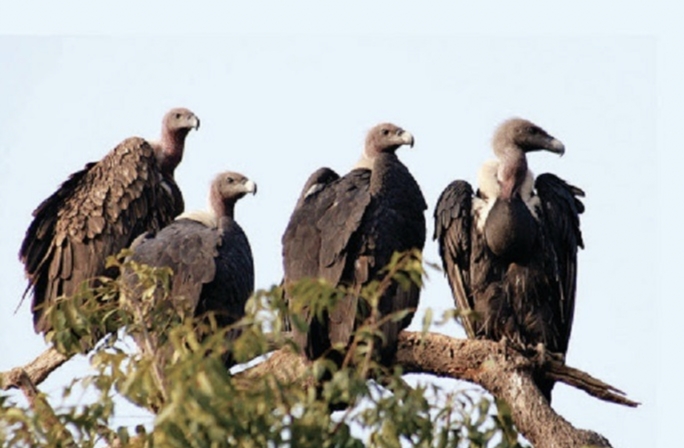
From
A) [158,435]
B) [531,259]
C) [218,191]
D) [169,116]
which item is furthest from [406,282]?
[169,116]

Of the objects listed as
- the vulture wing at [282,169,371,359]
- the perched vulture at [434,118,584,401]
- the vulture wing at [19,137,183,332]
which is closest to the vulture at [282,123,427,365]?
the vulture wing at [282,169,371,359]

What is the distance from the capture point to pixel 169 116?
1261 cm

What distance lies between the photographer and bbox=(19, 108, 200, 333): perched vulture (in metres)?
11.8

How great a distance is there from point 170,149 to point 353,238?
316 centimetres

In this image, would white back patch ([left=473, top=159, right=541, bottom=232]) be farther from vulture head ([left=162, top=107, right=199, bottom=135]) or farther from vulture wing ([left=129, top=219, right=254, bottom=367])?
vulture head ([left=162, top=107, right=199, bottom=135])

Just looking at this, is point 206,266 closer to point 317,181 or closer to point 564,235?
point 317,181

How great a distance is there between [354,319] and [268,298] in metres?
3.22

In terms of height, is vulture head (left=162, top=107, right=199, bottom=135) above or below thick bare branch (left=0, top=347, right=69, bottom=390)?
above

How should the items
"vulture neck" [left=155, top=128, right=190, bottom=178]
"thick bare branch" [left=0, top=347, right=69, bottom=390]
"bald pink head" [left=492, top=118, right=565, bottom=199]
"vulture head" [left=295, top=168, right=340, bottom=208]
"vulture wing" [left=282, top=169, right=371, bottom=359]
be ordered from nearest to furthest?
"vulture wing" [left=282, top=169, right=371, bottom=359] → "vulture head" [left=295, top=168, right=340, bottom=208] → "thick bare branch" [left=0, top=347, right=69, bottom=390] → "bald pink head" [left=492, top=118, right=565, bottom=199] → "vulture neck" [left=155, top=128, right=190, bottom=178]

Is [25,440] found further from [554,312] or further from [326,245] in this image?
[554,312]

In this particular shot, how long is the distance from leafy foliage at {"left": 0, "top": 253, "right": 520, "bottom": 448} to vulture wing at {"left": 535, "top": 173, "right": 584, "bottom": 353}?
166 inches

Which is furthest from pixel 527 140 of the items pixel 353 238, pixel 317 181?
pixel 353 238

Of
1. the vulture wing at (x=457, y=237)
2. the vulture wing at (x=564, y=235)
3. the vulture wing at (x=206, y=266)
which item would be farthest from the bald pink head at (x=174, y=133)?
the vulture wing at (x=564, y=235)

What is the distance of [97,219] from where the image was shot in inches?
470
